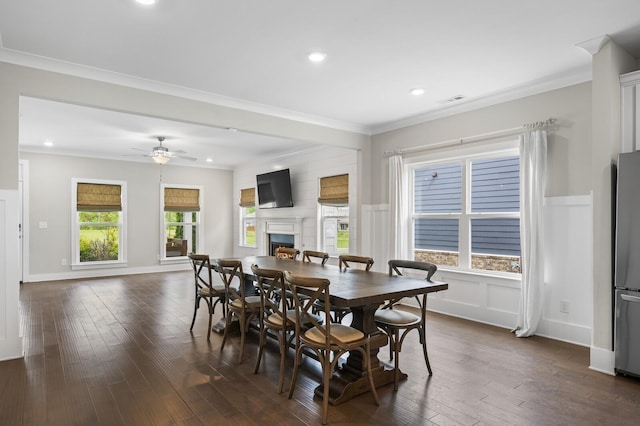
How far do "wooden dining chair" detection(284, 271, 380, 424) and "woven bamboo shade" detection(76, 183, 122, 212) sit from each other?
714 cm

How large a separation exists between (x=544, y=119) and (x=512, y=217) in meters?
1.12

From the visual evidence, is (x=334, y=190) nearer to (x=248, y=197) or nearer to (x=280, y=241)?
(x=280, y=241)

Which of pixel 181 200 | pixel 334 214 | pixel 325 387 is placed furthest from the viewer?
pixel 181 200

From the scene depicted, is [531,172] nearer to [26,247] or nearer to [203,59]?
[203,59]

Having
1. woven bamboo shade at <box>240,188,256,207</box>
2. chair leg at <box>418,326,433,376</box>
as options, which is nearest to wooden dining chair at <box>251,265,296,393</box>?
chair leg at <box>418,326,433,376</box>

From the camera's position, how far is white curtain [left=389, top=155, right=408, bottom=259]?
5.36 meters

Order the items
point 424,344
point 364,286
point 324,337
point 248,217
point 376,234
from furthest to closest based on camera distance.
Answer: point 248,217 < point 376,234 < point 424,344 < point 364,286 < point 324,337

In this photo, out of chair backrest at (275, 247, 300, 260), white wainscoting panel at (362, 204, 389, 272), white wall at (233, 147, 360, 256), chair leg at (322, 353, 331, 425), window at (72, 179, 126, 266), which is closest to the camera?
chair leg at (322, 353, 331, 425)

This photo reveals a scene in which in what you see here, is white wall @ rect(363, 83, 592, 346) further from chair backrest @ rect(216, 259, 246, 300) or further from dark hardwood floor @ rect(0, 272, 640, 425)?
chair backrest @ rect(216, 259, 246, 300)

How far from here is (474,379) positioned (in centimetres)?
296

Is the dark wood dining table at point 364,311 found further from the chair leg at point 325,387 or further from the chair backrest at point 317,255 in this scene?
the chair backrest at point 317,255

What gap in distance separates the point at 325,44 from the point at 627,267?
118 inches

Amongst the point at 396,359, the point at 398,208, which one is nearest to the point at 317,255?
the point at 398,208

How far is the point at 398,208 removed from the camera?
5387 mm
